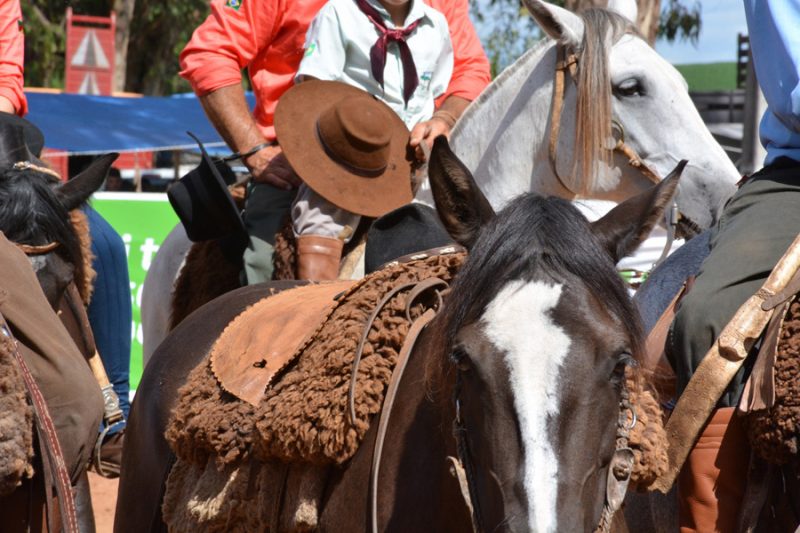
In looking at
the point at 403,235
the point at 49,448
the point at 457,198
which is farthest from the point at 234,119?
the point at 457,198

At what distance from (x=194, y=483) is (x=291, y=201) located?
1951 mm

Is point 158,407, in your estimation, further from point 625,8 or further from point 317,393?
point 625,8

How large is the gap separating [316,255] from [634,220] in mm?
2280

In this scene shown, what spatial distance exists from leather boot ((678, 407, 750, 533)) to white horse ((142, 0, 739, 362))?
1.73 meters

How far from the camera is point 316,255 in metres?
4.81

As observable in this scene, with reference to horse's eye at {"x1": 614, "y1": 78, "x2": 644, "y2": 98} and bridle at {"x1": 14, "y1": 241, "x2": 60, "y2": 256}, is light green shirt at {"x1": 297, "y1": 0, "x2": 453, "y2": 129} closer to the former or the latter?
horse's eye at {"x1": 614, "y1": 78, "x2": 644, "y2": 98}

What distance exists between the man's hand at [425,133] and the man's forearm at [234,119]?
29.3 inches

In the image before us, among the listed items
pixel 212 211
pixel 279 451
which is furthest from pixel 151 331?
pixel 279 451

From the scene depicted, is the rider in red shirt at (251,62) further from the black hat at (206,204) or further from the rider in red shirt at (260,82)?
the black hat at (206,204)

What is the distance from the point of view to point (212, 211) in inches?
201

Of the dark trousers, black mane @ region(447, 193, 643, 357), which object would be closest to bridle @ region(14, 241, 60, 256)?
black mane @ region(447, 193, 643, 357)

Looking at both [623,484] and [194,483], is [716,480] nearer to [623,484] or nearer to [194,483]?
[623,484]

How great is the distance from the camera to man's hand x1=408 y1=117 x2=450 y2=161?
4.82 metres

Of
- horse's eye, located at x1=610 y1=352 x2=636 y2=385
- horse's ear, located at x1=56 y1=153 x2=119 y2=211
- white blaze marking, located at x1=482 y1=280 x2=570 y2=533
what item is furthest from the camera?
horse's ear, located at x1=56 y1=153 x2=119 y2=211
